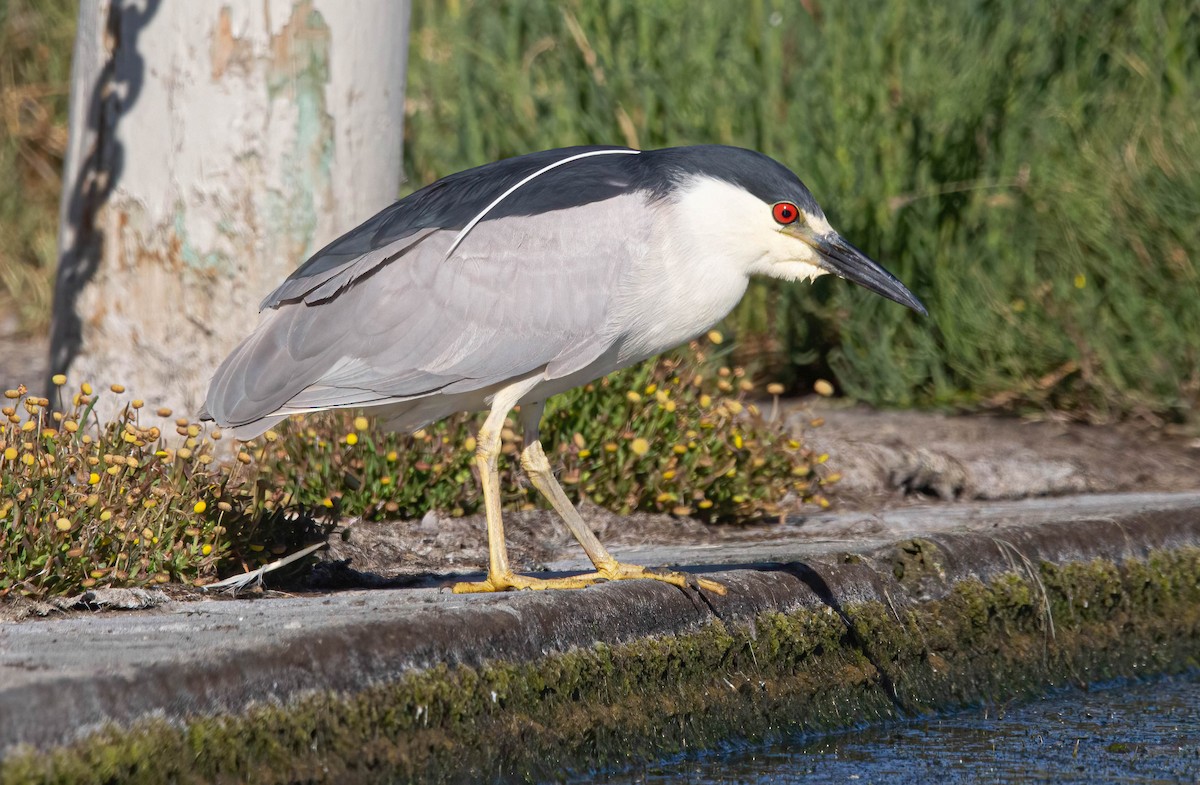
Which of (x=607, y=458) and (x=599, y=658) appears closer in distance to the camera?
(x=599, y=658)

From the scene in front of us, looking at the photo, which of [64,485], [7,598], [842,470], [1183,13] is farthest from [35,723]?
[1183,13]

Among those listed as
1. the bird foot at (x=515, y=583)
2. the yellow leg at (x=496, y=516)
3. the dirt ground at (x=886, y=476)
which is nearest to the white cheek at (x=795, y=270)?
the yellow leg at (x=496, y=516)

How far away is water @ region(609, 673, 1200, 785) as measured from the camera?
362cm

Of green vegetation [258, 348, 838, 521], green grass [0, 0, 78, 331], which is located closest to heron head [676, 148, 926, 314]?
green vegetation [258, 348, 838, 521]

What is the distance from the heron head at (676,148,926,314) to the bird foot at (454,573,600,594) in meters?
0.99

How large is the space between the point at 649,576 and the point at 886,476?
267 centimetres

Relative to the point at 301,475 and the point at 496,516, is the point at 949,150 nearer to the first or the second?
the point at 301,475

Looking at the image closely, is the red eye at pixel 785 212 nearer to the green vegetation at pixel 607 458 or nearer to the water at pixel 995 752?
the green vegetation at pixel 607 458

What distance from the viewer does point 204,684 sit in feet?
8.93

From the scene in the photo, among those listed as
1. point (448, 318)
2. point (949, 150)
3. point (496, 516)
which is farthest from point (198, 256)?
point (949, 150)

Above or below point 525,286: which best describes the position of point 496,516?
below

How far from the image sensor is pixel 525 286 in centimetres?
426

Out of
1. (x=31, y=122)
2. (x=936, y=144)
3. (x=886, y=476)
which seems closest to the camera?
(x=886, y=476)

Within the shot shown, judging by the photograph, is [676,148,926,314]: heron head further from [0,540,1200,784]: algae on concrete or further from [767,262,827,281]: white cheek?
[0,540,1200,784]: algae on concrete
